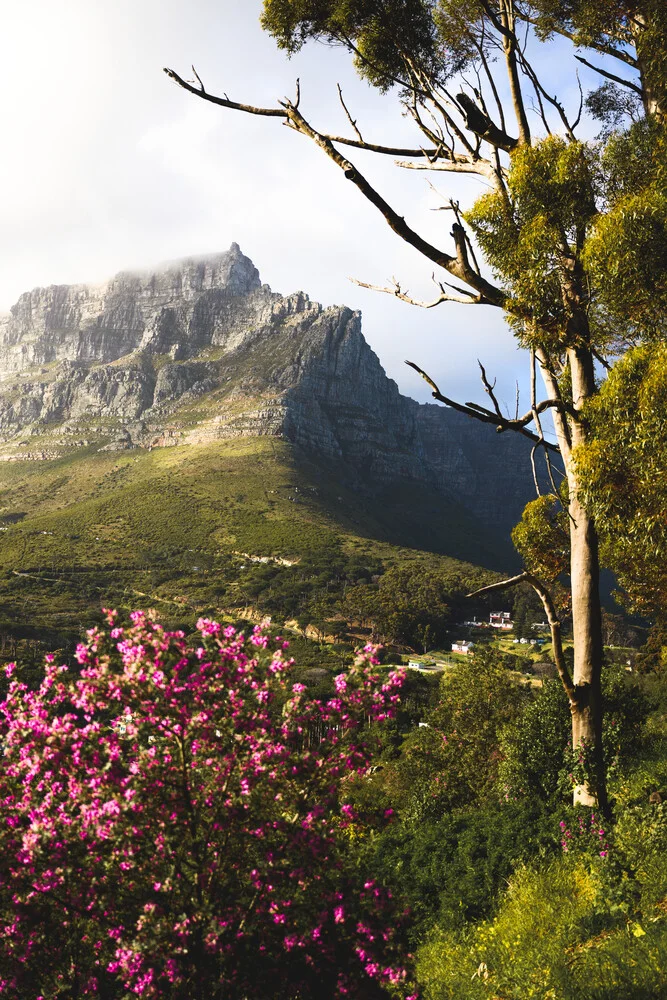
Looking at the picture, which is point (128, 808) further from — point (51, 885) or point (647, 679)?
point (647, 679)

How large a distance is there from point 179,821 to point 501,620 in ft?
417

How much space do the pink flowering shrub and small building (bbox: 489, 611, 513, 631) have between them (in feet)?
393

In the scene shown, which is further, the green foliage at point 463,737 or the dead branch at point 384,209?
the green foliage at point 463,737

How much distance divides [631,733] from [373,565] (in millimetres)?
116221

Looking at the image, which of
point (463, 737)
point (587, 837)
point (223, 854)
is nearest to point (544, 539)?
point (587, 837)

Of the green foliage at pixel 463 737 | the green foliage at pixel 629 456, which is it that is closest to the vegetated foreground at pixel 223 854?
the green foliage at pixel 629 456

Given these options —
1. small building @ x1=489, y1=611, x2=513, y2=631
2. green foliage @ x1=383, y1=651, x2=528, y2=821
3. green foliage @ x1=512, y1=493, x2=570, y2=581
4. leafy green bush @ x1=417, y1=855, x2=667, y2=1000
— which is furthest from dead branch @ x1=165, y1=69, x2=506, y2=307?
small building @ x1=489, y1=611, x2=513, y2=631

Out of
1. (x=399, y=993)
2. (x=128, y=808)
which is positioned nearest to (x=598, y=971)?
(x=399, y=993)

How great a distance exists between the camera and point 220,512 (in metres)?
142

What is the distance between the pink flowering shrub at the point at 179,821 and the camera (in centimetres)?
509

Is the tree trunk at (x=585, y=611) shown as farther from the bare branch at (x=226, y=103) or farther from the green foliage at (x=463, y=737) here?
the green foliage at (x=463, y=737)

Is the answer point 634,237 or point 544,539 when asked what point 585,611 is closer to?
point 544,539

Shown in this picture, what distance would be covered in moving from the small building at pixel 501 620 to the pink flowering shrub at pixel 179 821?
120m

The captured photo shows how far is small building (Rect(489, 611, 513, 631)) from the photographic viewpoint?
12062cm
